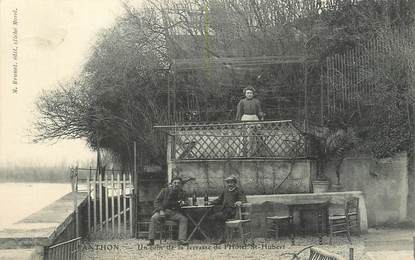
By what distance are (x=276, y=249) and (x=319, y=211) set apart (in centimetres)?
193

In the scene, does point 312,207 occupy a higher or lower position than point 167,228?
higher

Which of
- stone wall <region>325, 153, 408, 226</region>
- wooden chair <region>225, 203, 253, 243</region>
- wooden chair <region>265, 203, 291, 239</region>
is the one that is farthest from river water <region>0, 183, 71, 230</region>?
stone wall <region>325, 153, 408, 226</region>

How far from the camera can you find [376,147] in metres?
16.0

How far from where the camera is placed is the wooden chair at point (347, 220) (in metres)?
12.4

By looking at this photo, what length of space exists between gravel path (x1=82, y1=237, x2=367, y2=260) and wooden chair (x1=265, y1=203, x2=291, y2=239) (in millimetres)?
271

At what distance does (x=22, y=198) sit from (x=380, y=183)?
12.4m

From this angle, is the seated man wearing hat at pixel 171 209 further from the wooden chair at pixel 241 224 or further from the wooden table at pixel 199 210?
the wooden chair at pixel 241 224

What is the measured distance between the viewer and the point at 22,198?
2059cm

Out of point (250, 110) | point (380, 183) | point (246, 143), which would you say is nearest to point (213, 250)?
point (246, 143)

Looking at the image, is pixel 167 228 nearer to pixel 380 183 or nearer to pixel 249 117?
pixel 249 117

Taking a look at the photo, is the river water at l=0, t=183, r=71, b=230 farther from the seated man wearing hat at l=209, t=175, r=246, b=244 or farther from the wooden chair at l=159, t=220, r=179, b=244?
the seated man wearing hat at l=209, t=175, r=246, b=244

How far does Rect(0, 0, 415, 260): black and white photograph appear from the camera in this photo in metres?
12.2

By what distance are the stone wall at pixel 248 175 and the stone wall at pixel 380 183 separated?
1.40 metres

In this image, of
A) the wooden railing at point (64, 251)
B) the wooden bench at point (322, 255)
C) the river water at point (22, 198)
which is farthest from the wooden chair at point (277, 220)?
the wooden bench at point (322, 255)
